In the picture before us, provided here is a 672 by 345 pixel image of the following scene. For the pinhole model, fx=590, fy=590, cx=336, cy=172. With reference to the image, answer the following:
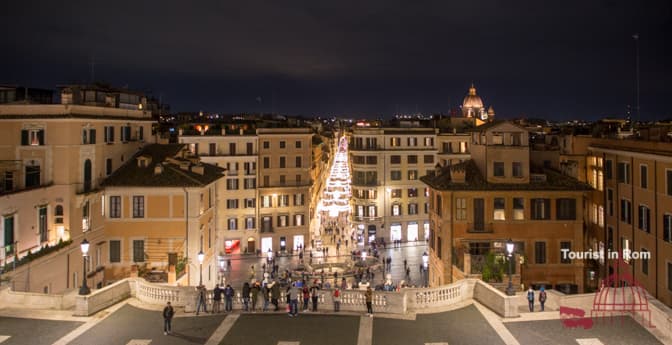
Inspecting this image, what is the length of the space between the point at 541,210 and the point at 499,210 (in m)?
2.62

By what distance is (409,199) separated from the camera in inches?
2945

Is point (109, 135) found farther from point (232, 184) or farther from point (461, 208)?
point (232, 184)

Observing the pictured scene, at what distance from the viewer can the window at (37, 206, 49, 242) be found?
Result: 34.2 m

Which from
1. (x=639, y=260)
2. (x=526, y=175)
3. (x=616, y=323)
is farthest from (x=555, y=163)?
(x=616, y=323)

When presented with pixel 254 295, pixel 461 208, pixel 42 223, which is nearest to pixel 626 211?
pixel 461 208

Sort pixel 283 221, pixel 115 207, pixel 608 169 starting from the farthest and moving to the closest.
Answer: pixel 283 221
pixel 608 169
pixel 115 207

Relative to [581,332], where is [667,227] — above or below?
above

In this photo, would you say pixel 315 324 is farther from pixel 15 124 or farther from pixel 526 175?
pixel 15 124

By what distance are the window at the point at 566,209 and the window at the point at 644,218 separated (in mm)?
3755

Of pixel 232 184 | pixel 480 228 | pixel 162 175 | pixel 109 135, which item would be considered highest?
pixel 109 135

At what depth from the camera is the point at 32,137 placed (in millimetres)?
35625

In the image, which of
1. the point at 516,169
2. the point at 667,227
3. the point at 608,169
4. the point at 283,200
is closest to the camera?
the point at 667,227

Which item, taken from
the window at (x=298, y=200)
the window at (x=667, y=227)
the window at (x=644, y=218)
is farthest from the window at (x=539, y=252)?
the window at (x=298, y=200)

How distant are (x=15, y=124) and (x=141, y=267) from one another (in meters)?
11.5
